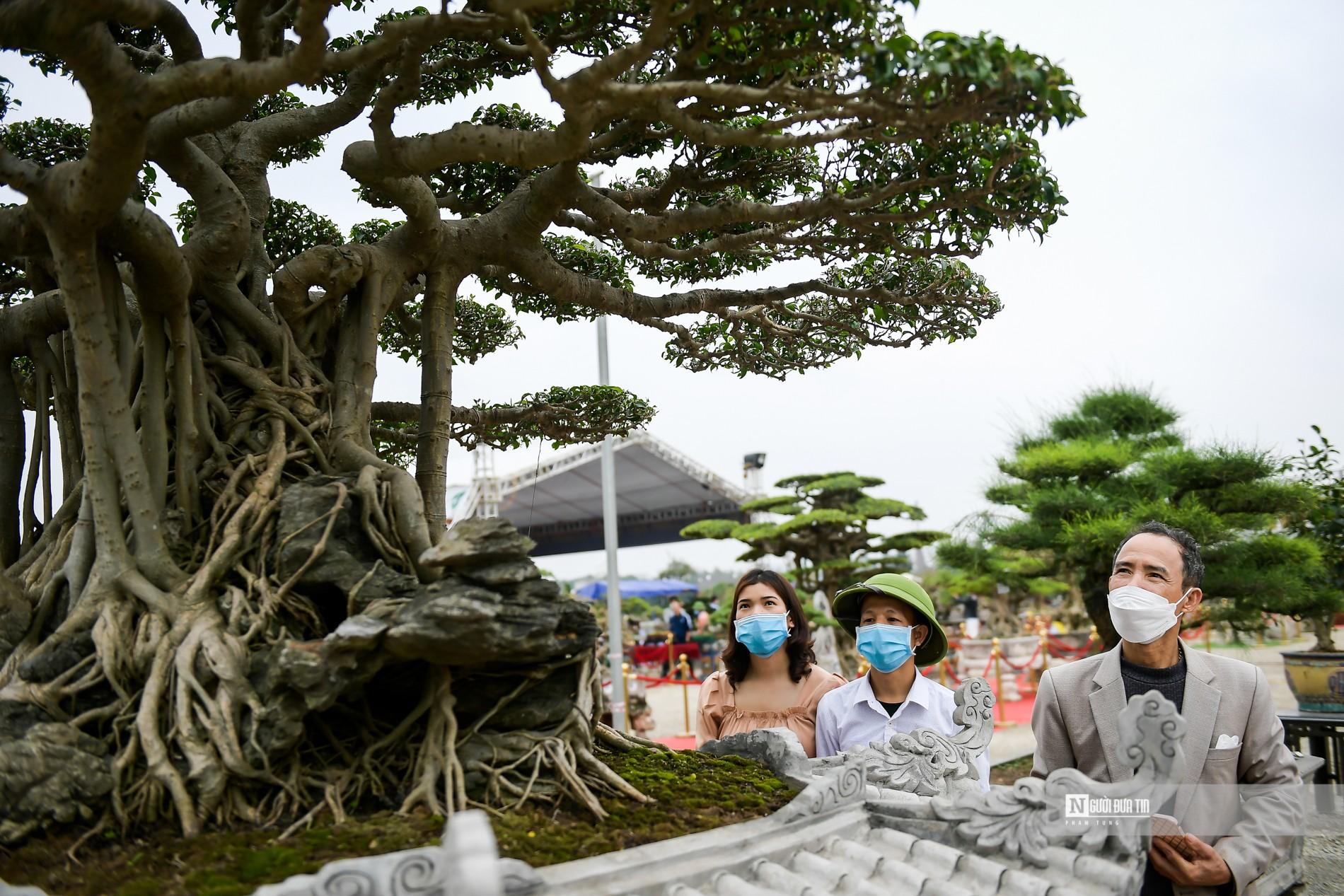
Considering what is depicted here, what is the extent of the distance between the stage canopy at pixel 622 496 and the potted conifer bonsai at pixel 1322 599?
28.5ft

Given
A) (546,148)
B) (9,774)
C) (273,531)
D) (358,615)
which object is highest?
(546,148)

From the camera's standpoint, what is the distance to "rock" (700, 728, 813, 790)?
12.0 feet

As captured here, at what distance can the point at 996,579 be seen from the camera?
14.1 metres

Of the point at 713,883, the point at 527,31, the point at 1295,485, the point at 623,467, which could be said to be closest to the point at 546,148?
the point at 527,31

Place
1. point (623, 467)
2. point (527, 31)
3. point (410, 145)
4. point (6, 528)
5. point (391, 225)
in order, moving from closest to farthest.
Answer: point (527, 31) < point (410, 145) < point (6, 528) < point (391, 225) < point (623, 467)

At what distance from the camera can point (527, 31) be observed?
9.95 ft

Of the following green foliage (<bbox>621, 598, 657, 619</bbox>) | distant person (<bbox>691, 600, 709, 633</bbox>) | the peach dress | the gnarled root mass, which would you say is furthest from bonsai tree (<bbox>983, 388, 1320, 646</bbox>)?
green foliage (<bbox>621, 598, 657, 619</bbox>)

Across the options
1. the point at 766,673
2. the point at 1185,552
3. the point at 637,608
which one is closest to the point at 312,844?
the point at 766,673

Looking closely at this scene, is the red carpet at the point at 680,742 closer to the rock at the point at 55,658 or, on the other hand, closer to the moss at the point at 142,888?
the rock at the point at 55,658

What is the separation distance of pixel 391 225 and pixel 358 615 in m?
3.96

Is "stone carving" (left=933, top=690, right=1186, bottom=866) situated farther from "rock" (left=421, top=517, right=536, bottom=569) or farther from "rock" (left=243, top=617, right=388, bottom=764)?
"rock" (left=243, top=617, right=388, bottom=764)

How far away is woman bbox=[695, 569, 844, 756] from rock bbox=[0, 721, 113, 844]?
2.31m

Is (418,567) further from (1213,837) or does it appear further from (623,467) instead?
(623,467)

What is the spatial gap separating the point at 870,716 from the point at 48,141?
5.33 m
